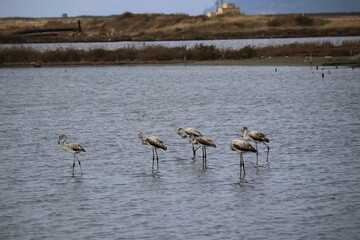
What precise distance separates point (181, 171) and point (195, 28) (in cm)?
11204

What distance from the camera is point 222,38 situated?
114875 mm

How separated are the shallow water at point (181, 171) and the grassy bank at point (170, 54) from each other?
22.2 metres

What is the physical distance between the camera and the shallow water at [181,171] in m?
12.6

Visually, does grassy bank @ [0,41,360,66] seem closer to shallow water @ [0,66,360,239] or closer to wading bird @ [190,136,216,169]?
shallow water @ [0,66,360,239]

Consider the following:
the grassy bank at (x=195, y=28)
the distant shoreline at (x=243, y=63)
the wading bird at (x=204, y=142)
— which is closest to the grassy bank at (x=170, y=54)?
the distant shoreline at (x=243, y=63)

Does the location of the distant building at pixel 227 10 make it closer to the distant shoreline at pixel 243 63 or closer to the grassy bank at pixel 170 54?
the grassy bank at pixel 170 54

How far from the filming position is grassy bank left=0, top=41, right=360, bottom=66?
59.0m

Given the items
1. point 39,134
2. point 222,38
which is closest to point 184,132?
point 39,134

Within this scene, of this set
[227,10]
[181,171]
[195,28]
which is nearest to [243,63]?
[181,171]

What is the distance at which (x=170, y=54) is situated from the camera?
62281 millimetres

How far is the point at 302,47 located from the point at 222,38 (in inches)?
2176

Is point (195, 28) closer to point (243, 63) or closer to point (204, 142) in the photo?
point (243, 63)

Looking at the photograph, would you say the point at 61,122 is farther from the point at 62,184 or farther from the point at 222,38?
the point at 222,38

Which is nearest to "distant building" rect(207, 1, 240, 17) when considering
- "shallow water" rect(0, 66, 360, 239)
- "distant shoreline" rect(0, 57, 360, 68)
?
"distant shoreline" rect(0, 57, 360, 68)
